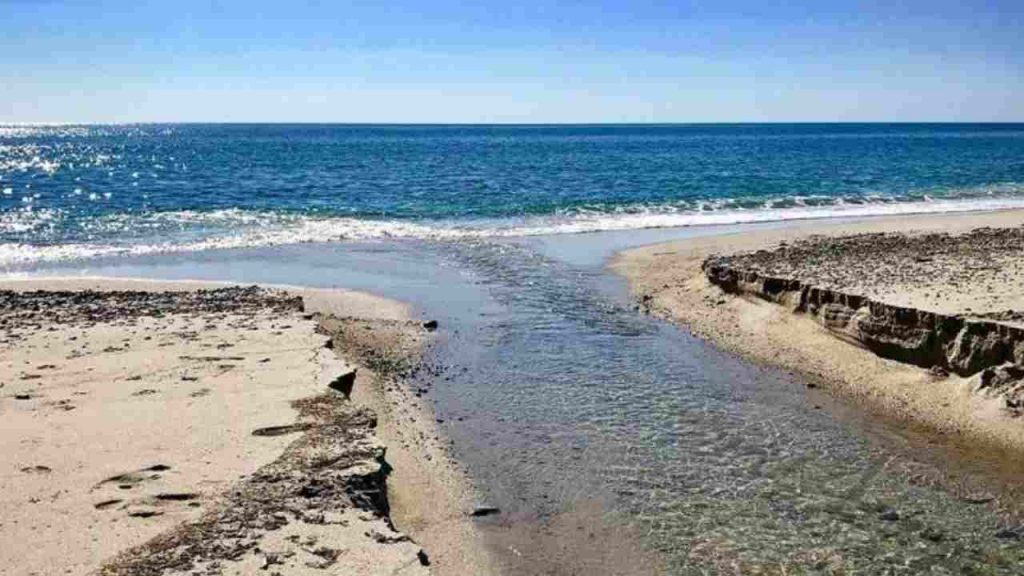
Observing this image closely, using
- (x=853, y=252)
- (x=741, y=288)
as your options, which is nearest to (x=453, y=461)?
(x=741, y=288)

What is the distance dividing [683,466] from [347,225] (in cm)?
2431

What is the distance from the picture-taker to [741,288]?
1800 centimetres

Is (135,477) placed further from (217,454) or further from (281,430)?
(281,430)

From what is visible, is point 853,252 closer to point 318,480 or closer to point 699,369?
point 699,369

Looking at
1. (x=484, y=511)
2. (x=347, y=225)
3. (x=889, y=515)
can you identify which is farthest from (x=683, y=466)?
(x=347, y=225)

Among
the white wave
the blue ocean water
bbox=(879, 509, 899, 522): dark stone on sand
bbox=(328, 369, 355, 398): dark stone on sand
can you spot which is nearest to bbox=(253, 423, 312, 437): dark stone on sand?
bbox=(328, 369, 355, 398): dark stone on sand

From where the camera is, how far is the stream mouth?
8008 mm

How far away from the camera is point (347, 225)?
32.2 m

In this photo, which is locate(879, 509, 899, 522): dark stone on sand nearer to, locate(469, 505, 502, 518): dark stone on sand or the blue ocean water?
locate(469, 505, 502, 518): dark stone on sand

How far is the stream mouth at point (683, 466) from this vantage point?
26.3ft

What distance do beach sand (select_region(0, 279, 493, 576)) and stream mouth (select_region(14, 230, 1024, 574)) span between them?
0.79 metres

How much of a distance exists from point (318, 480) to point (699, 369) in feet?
25.2

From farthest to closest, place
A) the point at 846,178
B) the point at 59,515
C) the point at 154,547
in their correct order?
the point at 846,178
the point at 59,515
the point at 154,547

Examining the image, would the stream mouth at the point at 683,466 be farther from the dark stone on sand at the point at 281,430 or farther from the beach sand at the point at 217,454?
the dark stone on sand at the point at 281,430
